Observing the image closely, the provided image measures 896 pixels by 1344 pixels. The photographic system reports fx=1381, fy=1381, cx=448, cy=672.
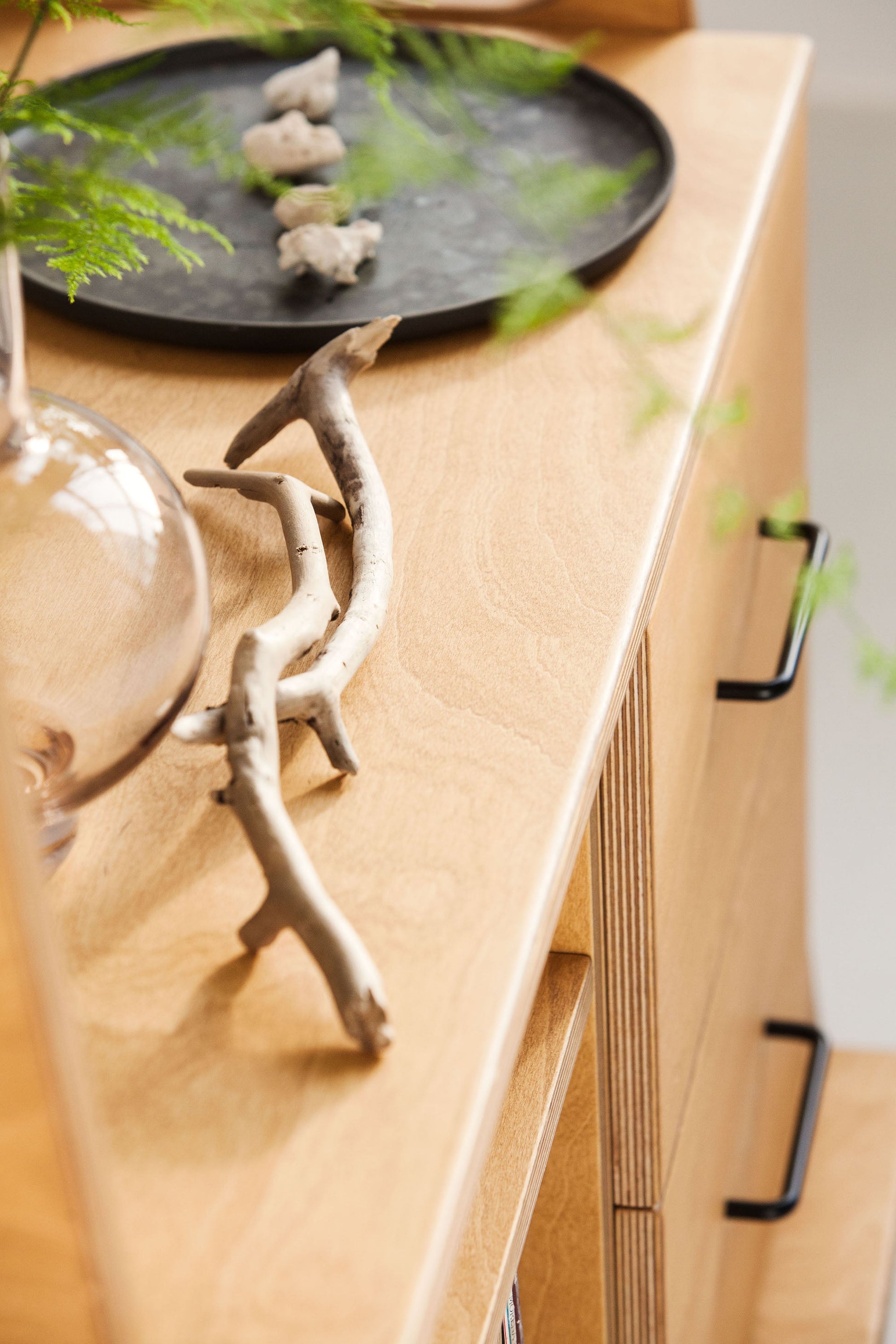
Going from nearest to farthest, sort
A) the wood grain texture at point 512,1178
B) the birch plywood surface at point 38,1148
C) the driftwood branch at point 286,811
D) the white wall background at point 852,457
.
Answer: the birch plywood surface at point 38,1148, the driftwood branch at point 286,811, the wood grain texture at point 512,1178, the white wall background at point 852,457

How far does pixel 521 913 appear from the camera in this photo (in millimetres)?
396

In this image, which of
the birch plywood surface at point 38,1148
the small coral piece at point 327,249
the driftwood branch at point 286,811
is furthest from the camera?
the small coral piece at point 327,249

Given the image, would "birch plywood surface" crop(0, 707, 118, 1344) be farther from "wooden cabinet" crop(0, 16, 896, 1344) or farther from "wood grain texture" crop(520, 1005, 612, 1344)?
"wood grain texture" crop(520, 1005, 612, 1344)

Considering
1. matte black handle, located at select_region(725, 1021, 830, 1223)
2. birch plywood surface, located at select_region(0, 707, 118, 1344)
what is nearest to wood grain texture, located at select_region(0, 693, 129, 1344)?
birch plywood surface, located at select_region(0, 707, 118, 1344)

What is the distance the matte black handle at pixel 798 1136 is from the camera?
966 millimetres

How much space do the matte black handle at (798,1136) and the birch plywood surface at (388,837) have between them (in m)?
0.61

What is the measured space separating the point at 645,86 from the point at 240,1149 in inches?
30.6

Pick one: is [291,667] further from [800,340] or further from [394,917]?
[800,340]

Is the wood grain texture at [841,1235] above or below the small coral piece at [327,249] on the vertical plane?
below

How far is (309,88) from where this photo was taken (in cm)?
81

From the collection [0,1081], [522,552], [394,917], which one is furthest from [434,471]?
[0,1081]

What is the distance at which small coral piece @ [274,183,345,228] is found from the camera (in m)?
0.70

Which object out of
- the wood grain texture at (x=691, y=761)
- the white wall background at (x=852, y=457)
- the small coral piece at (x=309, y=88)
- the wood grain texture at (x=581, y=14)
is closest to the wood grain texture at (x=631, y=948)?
the wood grain texture at (x=691, y=761)

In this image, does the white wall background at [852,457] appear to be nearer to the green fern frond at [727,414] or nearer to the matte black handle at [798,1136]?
the matte black handle at [798,1136]
